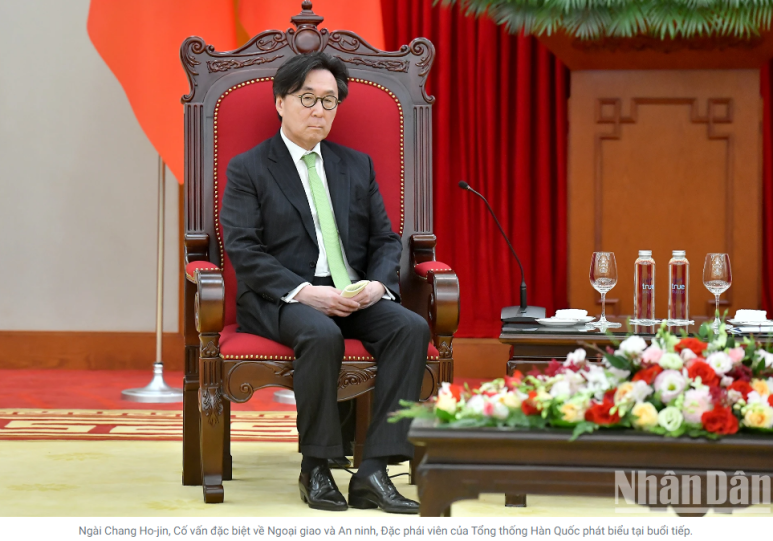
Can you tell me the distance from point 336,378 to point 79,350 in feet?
9.23

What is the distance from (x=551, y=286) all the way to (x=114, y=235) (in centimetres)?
220

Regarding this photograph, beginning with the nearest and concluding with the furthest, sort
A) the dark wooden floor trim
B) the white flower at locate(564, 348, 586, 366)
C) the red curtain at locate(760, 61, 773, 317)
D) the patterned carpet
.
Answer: the white flower at locate(564, 348, 586, 366)
the patterned carpet
the red curtain at locate(760, 61, 773, 317)
the dark wooden floor trim

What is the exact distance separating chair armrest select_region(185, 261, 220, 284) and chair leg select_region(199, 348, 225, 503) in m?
0.24

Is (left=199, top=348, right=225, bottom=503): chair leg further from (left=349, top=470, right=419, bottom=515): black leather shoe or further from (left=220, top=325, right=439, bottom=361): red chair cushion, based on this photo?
(left=349, top=470, right=419, bottom=515): black leather shoe

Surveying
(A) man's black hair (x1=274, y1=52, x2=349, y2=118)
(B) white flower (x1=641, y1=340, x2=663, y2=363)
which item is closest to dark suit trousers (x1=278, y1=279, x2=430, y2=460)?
(A) man's black hair (x1=274, y1=52, x2=349, y2=118)

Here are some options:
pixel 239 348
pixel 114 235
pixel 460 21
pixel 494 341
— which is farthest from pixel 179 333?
pixel 239 348

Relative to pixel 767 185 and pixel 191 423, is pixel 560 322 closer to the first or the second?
A: pixel 191 423

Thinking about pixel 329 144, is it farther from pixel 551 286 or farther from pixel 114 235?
pixel 114 235

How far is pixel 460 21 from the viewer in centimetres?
456

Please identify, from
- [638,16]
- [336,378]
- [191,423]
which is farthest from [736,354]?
[638,16]

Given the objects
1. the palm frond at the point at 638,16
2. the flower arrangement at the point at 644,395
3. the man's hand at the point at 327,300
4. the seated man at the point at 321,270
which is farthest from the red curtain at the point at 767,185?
the flower arrangement at the point at 644,395

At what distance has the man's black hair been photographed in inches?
107

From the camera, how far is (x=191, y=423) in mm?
2781

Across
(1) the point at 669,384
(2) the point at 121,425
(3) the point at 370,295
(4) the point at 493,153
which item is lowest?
(2) the point at 121,425
